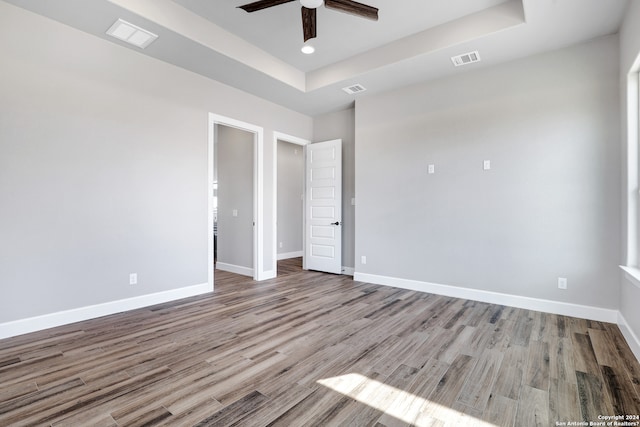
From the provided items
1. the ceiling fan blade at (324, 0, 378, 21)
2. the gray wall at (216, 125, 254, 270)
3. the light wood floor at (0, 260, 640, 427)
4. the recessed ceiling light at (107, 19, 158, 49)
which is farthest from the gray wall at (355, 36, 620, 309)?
the recessed ceiling light at (107, 19, 158, 49)

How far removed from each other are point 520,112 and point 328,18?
255 centimetres

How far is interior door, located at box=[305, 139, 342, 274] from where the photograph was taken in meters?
5.52

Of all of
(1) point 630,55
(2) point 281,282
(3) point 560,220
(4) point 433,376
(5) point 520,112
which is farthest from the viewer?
(2) point 281,282

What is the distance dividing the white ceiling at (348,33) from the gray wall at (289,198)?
123 inches

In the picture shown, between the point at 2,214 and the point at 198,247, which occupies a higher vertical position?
the point at 2,214

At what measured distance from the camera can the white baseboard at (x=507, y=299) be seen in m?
3.24

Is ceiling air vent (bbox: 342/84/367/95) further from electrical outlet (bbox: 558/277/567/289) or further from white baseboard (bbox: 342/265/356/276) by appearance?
electrical outlet (bbox: 558/277/567/289)

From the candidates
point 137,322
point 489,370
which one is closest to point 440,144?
point 489,370

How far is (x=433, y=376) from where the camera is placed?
216cm

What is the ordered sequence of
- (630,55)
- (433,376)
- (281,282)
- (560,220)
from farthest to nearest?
1. (281,282)
2. (560,220)
3. (630,55)
4. (433,376)

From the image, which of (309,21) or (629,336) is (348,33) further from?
(629,336)

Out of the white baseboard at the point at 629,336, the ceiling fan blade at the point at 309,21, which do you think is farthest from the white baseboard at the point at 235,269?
the white baseboard at the point at 629,336

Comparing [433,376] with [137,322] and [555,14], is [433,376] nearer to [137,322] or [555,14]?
[137,322]

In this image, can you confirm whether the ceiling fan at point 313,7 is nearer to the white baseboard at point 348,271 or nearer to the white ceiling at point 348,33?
the white ceiling at point 348,33
